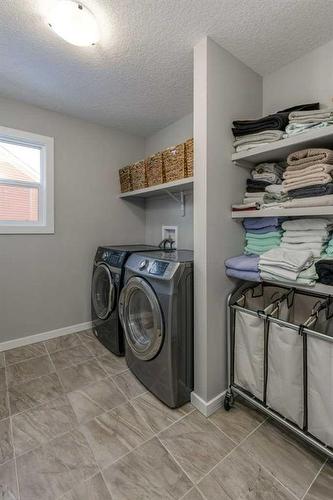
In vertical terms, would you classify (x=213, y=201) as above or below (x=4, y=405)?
above

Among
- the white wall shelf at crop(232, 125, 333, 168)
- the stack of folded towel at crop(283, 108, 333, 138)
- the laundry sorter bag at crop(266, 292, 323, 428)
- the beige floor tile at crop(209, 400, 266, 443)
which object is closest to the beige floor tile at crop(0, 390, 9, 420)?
the beige floor tile at crop(209, 400, 266, 443)

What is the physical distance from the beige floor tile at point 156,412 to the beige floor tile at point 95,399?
0.13 metres

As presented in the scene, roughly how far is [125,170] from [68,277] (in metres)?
1.27

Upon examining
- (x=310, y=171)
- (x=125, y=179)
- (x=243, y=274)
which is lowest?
(x=243, y=274)

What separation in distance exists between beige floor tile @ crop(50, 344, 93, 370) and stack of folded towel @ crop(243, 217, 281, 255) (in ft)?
5.33

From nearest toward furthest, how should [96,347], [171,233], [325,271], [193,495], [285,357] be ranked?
[193,495]
[325,271]
[285,357]
[96,347]
[171,233]

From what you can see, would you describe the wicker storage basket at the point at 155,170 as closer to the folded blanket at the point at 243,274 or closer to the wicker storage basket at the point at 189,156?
the wicker storage basket at the point at 189,156

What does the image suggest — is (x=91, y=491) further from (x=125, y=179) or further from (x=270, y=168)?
(x=125, y=179)

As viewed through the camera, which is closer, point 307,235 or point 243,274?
point 307,235

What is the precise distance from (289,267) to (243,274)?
0.27m

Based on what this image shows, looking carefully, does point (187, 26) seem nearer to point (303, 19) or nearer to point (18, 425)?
point (303, 19)

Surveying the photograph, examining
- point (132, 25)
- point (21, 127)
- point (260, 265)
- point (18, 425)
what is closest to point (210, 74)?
point (132, 25)

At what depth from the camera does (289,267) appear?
119 centimetres

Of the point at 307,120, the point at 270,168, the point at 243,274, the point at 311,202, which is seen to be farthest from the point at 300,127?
the point at 243,274
